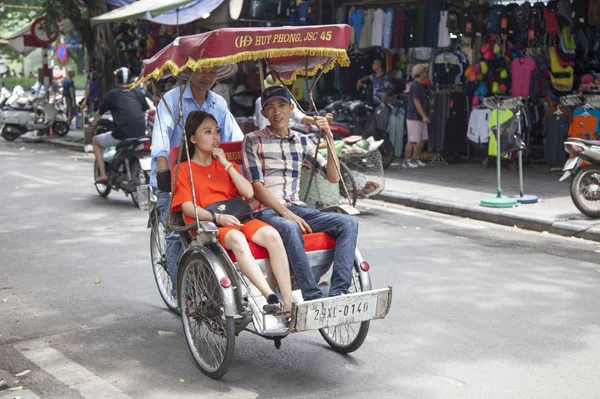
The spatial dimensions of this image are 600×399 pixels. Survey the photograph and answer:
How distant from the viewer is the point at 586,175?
411 inches

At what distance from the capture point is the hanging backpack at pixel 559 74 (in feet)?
47.3

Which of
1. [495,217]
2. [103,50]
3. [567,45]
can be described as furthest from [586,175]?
[103,50]

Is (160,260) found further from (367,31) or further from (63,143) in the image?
(63,143)

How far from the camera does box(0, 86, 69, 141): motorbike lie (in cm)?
2327

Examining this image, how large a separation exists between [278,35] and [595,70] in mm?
10413

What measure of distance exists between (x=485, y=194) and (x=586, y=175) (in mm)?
2102

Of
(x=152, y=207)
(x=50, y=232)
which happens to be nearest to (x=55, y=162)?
(x=50, y=232)

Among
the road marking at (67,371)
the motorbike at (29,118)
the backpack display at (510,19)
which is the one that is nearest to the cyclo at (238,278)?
the road marking at (67,371)

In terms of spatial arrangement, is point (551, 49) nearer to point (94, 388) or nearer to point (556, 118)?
point (556, 118)

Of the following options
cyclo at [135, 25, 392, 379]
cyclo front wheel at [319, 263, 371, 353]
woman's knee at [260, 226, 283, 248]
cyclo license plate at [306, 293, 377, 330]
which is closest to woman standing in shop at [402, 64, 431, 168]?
cyclo at [135, 25, 392, 379]

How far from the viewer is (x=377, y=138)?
637 inches

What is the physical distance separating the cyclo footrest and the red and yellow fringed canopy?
1.52m

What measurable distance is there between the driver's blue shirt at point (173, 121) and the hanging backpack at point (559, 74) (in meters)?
9.40

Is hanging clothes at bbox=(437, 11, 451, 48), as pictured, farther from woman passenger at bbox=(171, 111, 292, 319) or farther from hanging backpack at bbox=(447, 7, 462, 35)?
woman passenger at bbox=(171, 111, 292, 319)
